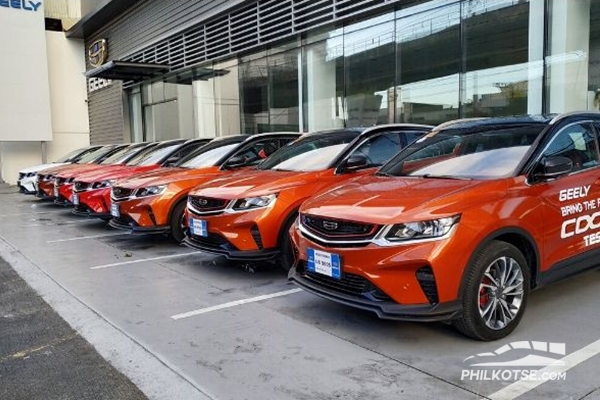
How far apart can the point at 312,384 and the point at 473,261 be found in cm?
137

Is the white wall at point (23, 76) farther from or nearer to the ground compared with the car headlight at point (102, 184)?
farther from the ground

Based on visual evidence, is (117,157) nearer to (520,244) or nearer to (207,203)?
(207,203)

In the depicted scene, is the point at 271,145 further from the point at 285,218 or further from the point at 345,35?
the point at 345,35

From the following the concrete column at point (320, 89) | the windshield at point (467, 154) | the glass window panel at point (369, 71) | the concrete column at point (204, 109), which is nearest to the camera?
the windshield at point (467, 154)

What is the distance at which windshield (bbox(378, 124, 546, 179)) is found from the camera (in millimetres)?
4402

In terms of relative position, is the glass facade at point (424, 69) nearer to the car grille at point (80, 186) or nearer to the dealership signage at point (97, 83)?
the car grille at point (80, 186)

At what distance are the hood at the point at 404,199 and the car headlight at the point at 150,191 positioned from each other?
350 cm

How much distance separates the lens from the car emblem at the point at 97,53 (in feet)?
81.2

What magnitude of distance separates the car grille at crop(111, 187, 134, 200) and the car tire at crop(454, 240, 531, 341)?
211 inches

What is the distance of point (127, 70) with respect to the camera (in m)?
19.7

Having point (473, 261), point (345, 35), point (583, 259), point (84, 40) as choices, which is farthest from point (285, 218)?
point (84, 40)

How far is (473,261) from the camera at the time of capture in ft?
12.2

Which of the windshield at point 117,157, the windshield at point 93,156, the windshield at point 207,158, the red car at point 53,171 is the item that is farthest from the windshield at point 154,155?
the windshield at point 93,156

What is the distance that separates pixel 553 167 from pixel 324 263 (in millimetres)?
1899
